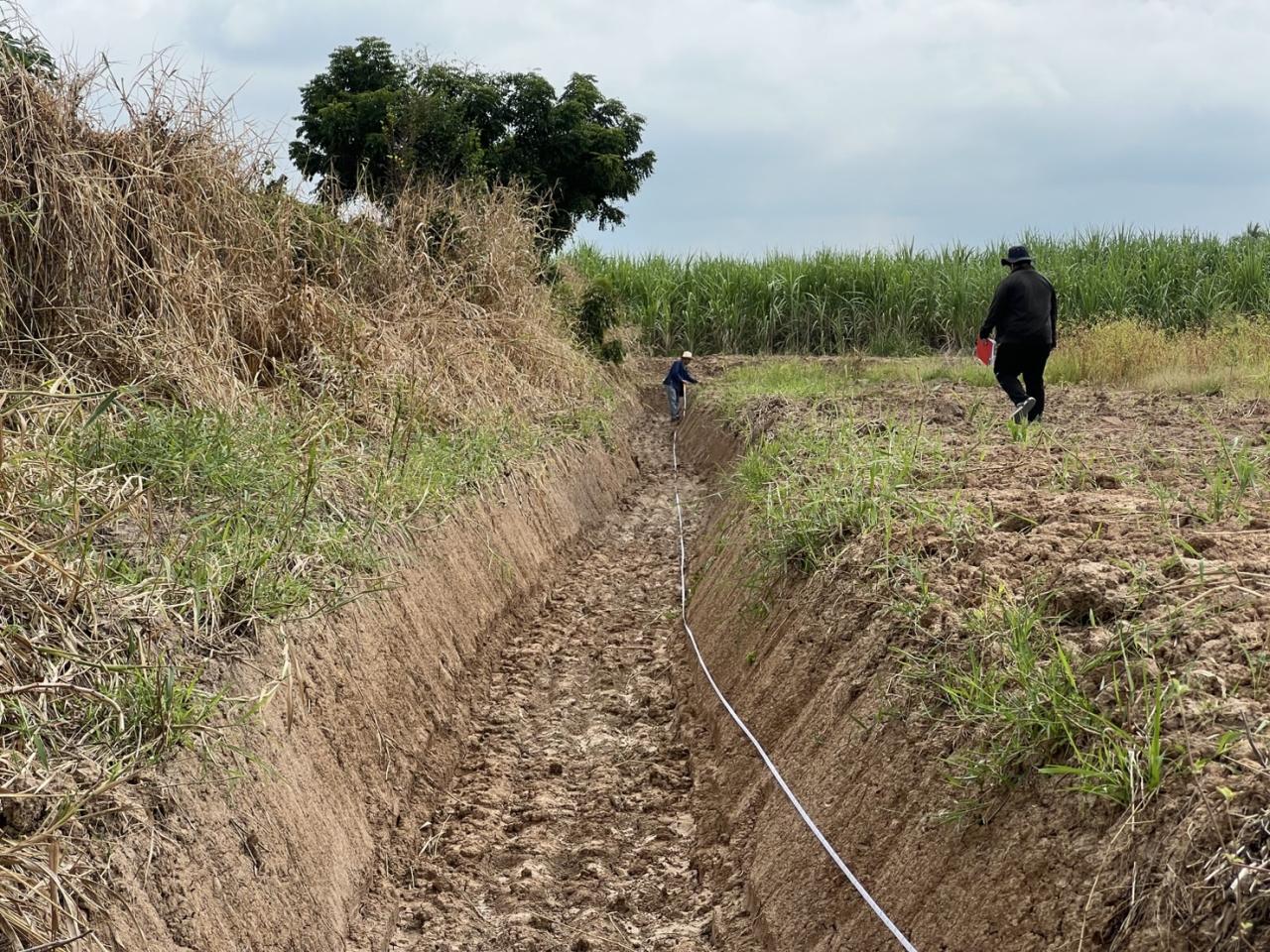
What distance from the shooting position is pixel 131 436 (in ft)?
18.7

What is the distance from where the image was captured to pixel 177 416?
21.1 ft

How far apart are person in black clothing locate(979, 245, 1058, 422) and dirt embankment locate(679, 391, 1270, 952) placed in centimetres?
297

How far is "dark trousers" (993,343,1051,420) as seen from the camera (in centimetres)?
997

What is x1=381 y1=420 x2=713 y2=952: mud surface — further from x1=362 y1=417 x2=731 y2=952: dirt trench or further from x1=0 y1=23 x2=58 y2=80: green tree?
x1=0 y1=23 x2=58 y2=80: green tree

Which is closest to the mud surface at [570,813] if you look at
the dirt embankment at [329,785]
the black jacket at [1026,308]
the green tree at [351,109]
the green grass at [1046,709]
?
the dirt embankment at [329,785]

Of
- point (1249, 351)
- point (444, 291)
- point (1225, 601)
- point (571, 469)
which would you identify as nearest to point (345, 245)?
point (444, 291)

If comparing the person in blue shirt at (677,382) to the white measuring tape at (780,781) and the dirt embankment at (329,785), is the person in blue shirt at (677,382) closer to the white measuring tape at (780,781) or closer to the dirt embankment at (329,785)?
the white measuring tape at (780,781)

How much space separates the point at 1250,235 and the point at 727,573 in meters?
22.0

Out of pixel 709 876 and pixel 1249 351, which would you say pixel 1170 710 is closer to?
pixel 709 876

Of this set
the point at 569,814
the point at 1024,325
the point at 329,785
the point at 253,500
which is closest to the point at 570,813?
the point at 569,814

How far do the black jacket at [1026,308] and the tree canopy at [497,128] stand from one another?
29.1ft

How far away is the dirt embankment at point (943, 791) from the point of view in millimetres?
2729

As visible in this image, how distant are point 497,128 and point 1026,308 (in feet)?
46.9

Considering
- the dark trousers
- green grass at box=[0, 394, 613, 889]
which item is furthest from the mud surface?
the dark trousers
